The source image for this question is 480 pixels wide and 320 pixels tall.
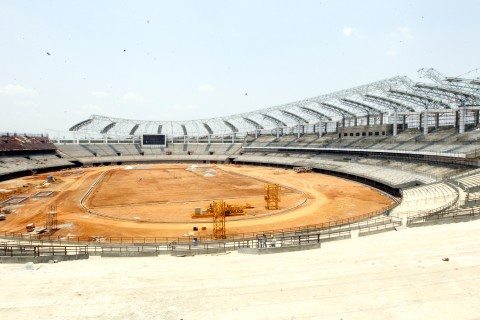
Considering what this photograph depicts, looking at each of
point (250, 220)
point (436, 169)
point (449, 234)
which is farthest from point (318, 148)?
point (449, 234)

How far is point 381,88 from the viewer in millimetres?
77312

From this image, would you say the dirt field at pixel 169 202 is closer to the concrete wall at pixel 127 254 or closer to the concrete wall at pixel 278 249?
the concrete wall at pixel 127 254

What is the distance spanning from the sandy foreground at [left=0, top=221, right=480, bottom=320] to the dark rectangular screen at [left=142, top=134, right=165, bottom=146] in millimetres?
122005

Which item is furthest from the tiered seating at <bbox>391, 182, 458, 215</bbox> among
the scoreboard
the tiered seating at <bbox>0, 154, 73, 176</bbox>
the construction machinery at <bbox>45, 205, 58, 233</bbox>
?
the scoreboard

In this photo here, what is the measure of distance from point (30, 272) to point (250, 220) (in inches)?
1061

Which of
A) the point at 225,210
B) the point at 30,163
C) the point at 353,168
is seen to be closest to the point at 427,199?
the point at 225,210

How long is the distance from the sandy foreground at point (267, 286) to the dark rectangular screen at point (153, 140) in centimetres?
12201

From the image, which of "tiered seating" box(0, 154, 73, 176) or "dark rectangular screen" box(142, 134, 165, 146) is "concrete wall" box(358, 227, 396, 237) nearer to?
"tiered seating" box(0, 154, 73, 176)

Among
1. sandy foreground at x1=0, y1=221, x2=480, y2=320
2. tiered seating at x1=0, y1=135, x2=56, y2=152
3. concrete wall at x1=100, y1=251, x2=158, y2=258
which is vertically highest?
A: tiered seating at x1=0, y1=135, x2=56, y2=152

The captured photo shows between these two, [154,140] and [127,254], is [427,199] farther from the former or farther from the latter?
[154,140]

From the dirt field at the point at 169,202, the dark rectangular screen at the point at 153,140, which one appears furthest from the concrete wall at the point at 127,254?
the dark rectangular screen at the point at 153,140

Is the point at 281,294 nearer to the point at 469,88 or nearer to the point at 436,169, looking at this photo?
the point at 436,169

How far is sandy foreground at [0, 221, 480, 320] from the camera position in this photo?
1334 centimetres

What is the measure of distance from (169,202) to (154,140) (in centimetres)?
9144
